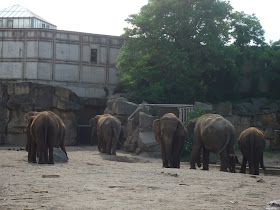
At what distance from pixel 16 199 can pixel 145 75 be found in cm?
2242

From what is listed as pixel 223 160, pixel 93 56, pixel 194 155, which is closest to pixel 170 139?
pixel 194 155

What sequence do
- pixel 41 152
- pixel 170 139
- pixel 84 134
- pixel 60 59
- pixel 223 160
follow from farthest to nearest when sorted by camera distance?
pixel 60 59, pixel 84 134, pixel 170 139, pixel 223 160, pixel 41 152

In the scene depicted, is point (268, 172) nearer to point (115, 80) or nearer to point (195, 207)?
point (195, 207)

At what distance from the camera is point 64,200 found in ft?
25.0

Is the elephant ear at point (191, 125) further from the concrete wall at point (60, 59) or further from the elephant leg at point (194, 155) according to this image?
the concrete wall at point (60, 59)

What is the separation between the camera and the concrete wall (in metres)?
33.7

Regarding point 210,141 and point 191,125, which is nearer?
point 210,141

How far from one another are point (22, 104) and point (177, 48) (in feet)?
35.5

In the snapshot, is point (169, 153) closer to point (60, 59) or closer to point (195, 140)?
point (195, 140)

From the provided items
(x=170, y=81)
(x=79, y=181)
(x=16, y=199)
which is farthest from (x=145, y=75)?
(x=16, y=199)

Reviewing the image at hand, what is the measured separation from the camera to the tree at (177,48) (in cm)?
2891

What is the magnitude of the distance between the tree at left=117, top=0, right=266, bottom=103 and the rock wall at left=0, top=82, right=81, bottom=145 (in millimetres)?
4705

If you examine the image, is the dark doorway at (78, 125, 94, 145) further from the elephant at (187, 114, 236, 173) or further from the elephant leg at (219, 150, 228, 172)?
the elephant leg at (219, 150, 228, 172)

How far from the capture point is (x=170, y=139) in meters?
15.8
